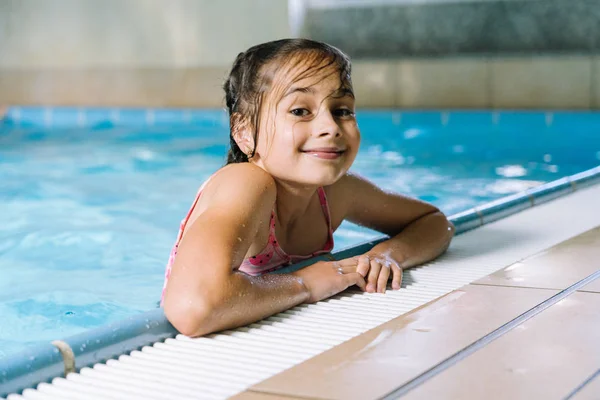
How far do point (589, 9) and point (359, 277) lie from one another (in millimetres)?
7318

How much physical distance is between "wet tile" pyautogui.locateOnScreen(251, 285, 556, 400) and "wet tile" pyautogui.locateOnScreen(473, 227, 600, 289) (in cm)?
8

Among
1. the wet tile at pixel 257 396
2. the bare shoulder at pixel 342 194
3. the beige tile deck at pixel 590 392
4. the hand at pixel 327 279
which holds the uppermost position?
the bare shoulder at pixel 342 194

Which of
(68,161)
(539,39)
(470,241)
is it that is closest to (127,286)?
(470,241)

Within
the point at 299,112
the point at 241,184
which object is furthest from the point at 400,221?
the point at 241,184

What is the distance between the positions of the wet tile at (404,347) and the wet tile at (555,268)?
84 mm

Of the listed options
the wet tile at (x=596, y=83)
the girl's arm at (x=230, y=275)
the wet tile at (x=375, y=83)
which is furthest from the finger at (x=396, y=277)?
the wet tile at (x=375, y=83)

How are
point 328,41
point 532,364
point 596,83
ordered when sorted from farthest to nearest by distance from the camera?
point 328,41 < point 596,83 < point 532,364

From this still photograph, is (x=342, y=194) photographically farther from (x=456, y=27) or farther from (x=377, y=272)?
(x=456, y=27)

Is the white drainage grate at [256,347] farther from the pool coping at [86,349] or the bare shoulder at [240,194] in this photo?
the bare shoulder at [240,194]

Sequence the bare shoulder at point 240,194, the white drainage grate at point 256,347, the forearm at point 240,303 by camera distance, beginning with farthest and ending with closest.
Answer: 1. the bare shoulder at point 240,194
2. the forearm at point 240,303
3. the white drainage grate at point 256,347

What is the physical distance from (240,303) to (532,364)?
1.95 ft

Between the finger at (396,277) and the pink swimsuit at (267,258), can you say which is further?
the pink swimsuit at (267,258)

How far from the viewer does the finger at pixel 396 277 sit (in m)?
2.14

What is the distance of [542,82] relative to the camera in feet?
27.4
